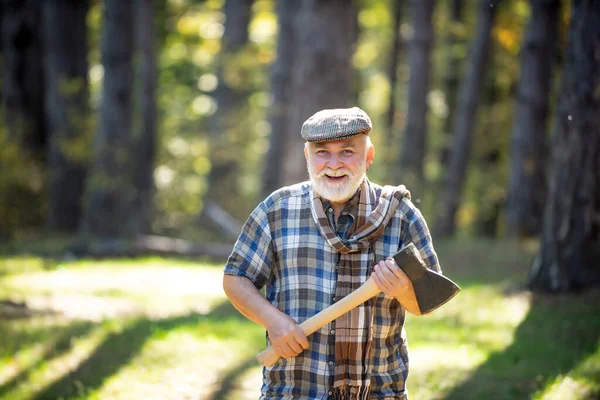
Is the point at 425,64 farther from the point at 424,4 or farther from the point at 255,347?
the point at 255,347

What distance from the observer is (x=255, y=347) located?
296 inches

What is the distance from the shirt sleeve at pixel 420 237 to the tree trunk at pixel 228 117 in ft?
48.9

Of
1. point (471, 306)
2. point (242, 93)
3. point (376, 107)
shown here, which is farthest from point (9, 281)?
point (376, 107)

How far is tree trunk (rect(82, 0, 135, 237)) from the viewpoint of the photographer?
14.6 metres

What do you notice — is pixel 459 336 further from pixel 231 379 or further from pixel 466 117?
pixel 466 117

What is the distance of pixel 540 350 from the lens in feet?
23.0

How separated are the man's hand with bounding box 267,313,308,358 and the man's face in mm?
632

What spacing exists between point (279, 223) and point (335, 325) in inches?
22.6

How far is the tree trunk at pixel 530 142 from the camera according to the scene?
1491 centimetres

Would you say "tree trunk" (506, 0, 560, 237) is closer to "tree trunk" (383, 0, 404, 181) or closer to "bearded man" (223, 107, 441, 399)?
"tree trunk" (383, 0, 404, 181)

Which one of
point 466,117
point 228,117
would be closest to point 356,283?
point 466,117

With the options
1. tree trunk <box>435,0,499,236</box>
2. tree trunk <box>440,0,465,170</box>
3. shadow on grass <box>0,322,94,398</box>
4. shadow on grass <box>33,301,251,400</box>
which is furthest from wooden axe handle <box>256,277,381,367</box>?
tree trunk <box>440,0,465,170</box>

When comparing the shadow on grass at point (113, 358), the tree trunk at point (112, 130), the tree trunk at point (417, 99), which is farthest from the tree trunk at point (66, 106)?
the shadow on grass at point (113, 358)

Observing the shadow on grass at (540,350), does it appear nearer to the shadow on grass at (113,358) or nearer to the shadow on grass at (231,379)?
the shadow on grass at (231,379)
